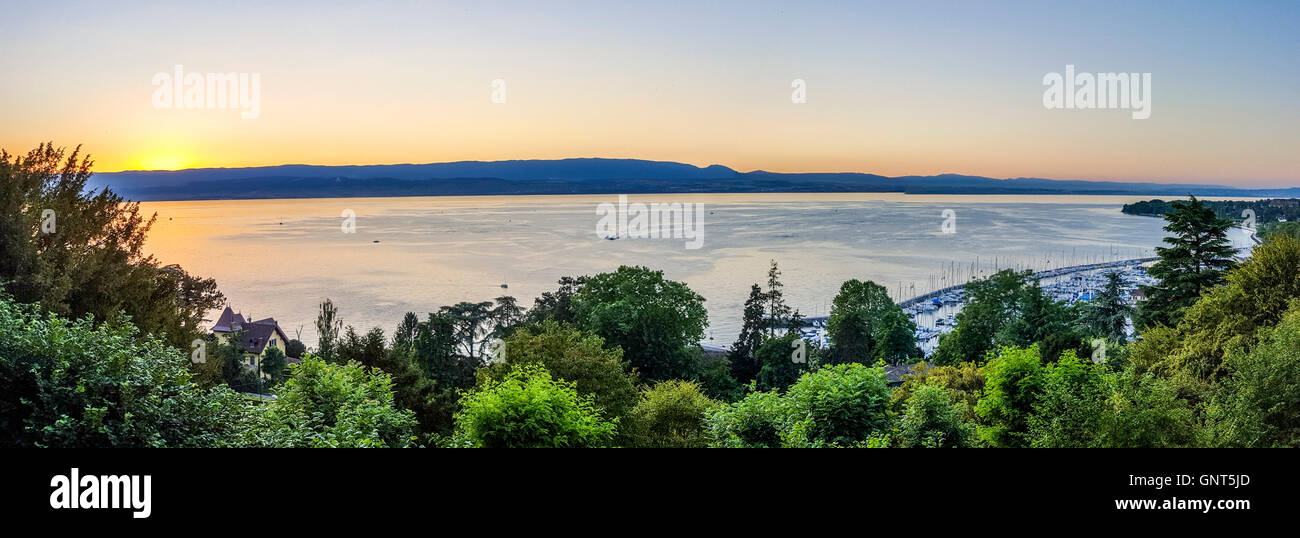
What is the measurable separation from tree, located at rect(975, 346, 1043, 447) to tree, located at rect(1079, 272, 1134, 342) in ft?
67.3

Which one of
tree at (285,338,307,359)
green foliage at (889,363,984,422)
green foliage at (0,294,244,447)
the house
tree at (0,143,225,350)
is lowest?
tree at (285,338,307,359)

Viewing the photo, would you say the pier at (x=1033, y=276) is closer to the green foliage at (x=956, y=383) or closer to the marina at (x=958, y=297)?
the marina at (x=958, y=297)

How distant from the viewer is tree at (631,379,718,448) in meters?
13.4

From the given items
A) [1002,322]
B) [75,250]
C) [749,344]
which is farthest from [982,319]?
[75,250]

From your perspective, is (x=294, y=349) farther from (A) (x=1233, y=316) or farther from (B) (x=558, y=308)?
(A) (x=1233, y=316)

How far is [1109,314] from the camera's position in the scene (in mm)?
30891

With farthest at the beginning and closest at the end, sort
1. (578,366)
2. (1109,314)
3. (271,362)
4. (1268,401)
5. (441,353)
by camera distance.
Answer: (1109,314)
(271,362)
(441,353)
(578,366)
(1268,401)

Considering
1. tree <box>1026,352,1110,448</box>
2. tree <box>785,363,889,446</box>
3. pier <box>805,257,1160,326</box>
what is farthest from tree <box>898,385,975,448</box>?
pier <box>805,257,1160,326</box>

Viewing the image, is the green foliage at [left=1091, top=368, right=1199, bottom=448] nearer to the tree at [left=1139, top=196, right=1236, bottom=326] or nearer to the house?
the tree at [left=1139, top=196, right=1236, bottom=326]

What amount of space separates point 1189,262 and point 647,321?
16206mm

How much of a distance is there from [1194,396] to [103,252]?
19908 mm
